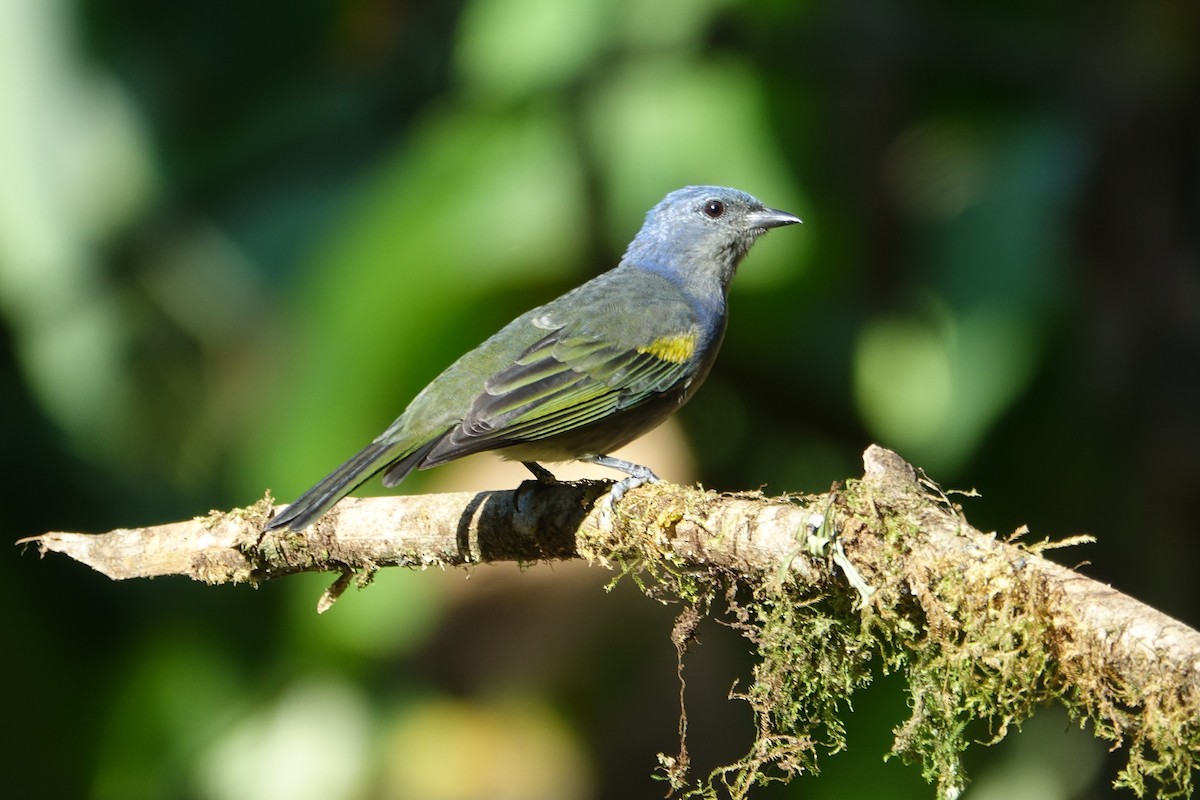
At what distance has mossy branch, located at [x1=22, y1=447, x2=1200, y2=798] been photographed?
246 centimetres

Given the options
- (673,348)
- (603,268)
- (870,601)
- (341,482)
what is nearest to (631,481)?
(341,482)

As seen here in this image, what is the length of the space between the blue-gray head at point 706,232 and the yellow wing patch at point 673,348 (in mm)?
681

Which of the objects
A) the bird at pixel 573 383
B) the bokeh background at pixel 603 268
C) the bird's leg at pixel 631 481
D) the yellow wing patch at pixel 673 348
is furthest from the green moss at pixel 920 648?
the bokeh background at pixel 603 268

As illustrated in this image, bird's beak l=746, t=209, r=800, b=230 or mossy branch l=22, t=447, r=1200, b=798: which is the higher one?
A: bird's beak l=746, t=209, r=800, b=230

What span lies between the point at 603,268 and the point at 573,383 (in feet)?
7.04

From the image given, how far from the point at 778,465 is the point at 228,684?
2.97m

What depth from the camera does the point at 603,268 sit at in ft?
21.2

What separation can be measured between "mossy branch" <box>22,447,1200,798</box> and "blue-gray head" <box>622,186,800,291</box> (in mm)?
1842

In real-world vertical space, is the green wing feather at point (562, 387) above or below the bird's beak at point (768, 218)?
below

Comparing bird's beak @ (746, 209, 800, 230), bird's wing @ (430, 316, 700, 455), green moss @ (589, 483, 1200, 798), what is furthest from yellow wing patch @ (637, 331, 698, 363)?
green moss @ (589, 483, 1200, 798)

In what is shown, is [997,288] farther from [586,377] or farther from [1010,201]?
[586,377]

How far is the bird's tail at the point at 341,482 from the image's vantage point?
357 centimetres

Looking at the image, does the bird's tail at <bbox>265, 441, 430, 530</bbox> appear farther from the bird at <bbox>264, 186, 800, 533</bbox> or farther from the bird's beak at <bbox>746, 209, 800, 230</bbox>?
the bird's beak at <bbox>746, 209, 800, 230</bbox>

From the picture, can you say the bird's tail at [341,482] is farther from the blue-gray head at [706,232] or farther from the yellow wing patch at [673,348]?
the blue-gray head at [706,232]
